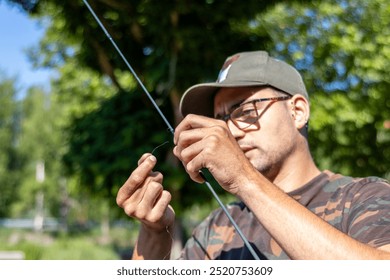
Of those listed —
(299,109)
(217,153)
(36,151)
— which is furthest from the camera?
(36,151)

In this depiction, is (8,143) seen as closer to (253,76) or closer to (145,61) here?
(145,61)

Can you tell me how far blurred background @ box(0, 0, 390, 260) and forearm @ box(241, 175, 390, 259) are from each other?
14.1 ft

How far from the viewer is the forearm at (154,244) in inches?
69.7

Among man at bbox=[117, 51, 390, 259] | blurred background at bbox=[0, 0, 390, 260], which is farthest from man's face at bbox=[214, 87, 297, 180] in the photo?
blurred background at bbox=[0, 0, 390, 260]

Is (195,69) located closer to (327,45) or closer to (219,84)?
(327,45)

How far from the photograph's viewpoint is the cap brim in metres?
1.91

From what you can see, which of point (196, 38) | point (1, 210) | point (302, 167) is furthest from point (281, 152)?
point (1, 210)

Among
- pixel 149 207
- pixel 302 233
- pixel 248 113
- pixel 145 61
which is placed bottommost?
pixel 145 61

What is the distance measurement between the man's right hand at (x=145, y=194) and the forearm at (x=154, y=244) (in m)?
0.11

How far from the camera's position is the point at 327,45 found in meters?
10.3

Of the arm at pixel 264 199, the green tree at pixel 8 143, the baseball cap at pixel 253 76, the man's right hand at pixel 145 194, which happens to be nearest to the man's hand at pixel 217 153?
the arm at pixel 264 199

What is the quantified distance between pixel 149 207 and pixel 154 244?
0.22 metres

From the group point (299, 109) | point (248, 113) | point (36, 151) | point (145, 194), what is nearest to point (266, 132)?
point (248, 113)

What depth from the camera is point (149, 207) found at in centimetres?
162
